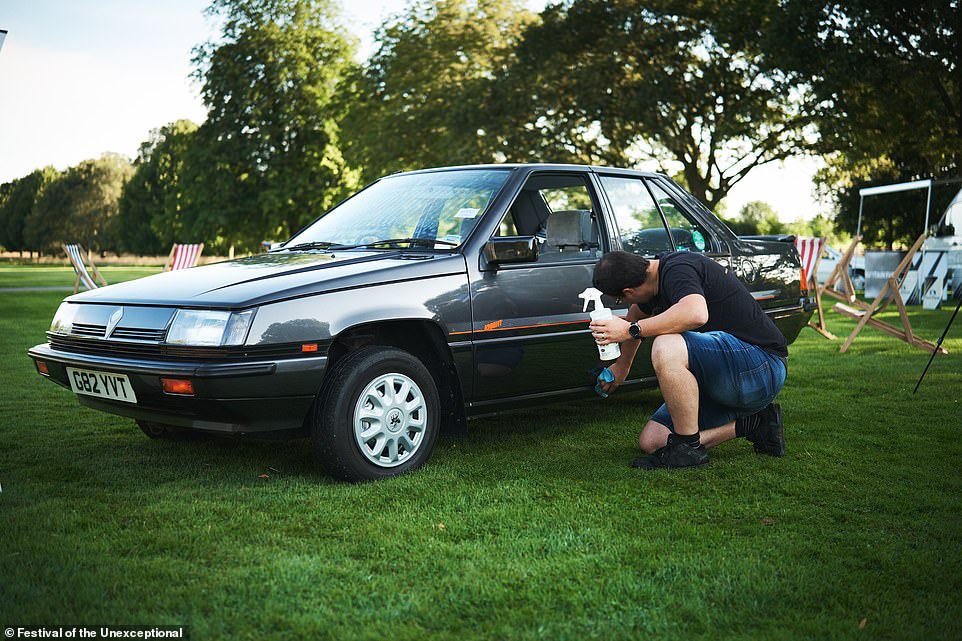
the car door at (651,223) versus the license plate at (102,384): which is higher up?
the car door at (651,223)

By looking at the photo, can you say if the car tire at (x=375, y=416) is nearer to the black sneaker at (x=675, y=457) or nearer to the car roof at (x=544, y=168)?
the black sneaker at (x=675, y=457)

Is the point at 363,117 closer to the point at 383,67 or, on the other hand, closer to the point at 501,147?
the point at 383,67

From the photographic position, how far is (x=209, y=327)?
4.18m

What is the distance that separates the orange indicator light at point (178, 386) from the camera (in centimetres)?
411

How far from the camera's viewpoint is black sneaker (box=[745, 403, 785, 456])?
16.8 feet

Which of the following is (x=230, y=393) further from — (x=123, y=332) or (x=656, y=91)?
(x=656, y=91)

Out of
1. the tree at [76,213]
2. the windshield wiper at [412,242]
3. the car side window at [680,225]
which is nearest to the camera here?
the windshield wiper at [412,242]

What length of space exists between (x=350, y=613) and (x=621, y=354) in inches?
107

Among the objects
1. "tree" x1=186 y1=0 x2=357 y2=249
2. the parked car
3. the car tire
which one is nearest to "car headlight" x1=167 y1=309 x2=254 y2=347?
the parked car

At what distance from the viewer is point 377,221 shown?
5496 millimetres

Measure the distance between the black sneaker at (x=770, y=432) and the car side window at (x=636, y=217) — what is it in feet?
4.29

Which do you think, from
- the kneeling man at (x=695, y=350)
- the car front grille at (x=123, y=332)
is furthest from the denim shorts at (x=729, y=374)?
the car front grille at (x=123, y=332)

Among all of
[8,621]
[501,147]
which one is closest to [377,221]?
[8,621]

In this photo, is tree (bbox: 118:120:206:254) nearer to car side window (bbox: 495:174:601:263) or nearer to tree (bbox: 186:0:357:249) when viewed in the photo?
tree (bbox: 186:0:357:249)
